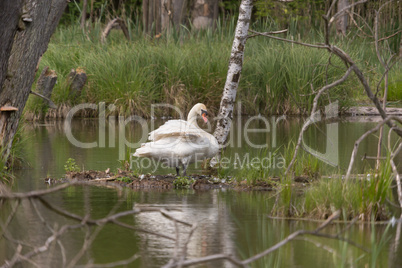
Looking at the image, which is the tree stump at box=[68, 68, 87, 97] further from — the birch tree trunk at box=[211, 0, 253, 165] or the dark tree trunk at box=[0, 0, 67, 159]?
the dark tree trunk at box=[0, 0, 67, 159]

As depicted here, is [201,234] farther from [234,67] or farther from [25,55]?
[234,67]

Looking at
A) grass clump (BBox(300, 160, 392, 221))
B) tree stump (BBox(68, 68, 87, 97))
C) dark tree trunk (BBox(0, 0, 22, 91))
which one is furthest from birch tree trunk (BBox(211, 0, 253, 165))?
tree stump (BBox(68, 68, 87, 97))

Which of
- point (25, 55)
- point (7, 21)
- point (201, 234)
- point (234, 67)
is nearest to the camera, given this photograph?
point (7, 21)

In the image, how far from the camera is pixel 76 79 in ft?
58.6

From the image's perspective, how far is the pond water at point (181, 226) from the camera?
18.0ft

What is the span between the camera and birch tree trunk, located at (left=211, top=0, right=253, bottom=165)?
32.9 feet

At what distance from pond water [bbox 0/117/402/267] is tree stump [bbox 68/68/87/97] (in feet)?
15.8

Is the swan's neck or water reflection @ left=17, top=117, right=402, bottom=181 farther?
water reflection @ left=17, top=117, right=402, bottom=181

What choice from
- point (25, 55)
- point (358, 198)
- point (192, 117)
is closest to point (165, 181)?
point (192, 117)

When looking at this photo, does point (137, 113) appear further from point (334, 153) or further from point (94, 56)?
point (334, 153)

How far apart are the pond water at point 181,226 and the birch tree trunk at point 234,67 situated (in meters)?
0.57

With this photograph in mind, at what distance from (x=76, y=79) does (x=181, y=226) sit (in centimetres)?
1185

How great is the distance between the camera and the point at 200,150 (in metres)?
9.12

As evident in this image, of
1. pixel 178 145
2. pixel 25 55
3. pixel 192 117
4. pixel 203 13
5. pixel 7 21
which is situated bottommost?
pixel 178 145
